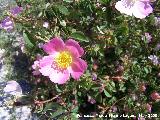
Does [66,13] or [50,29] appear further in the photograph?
[50,29]

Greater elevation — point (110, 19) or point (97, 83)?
point (110, 19)

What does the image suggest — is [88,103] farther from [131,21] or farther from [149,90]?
[131,21]

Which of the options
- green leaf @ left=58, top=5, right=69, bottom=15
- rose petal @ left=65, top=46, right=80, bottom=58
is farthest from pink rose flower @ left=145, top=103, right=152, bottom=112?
green leaf @ left=58, top=5, right=69, bottom=15

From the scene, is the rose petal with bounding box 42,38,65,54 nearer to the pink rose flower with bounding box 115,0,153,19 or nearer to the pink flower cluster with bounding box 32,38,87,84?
the pink flower cluster with bounding box 32,38,87,84

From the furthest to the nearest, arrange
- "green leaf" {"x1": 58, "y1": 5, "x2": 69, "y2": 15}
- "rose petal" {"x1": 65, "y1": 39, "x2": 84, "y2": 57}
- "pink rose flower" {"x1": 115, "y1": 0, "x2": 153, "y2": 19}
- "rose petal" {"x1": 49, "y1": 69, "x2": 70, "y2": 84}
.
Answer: "green leaf" {"x1": 58, "y1": 5, "x2": 69, "y2": 15} < "pink rose flower" {"x1": 115, "y1": 0, "x2": 153, "y2": 19} < "rose petal" {"x1": 49, "y1": 69, "x2": 70, "y2": 84} < "rose petal" {"x1": 65, "y1": 39, "x2": 84, "y2": 57}

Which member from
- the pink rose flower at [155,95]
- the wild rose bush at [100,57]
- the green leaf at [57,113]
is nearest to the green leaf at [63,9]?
the wild rose bush at [100,57]

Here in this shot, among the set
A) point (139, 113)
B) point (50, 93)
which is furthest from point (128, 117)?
point (50, 93)

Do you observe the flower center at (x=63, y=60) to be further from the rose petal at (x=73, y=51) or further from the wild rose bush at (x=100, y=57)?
the wild rose bush at (x=100, y=57)

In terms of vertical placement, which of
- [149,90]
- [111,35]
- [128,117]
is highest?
[111,35]
